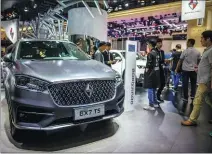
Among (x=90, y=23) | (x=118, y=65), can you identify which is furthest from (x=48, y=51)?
(x=90, y=23)

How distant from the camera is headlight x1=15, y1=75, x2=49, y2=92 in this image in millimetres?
2643

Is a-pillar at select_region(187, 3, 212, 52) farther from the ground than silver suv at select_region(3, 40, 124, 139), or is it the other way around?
a-pillar at select_region(187, 3, 212, 52)

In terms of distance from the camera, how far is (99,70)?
3.24 metres

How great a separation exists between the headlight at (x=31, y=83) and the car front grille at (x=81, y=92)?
0.27 ft

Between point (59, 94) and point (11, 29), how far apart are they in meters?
10.9

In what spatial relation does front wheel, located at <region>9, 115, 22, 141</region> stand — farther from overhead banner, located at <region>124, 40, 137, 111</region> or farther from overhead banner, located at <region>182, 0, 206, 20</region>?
overhead banner, located at <region>182, 0, 206, 20</region>

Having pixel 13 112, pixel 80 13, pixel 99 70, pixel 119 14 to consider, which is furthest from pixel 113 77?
pixel 119 14

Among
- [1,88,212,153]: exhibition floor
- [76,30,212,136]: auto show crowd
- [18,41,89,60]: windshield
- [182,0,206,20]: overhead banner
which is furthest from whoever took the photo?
[182,0,206,20]: overhead banner

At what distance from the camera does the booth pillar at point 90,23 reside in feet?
35.5

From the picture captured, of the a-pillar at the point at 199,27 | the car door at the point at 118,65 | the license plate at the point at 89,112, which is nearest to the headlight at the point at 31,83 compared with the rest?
the license plate at the point at 89,112

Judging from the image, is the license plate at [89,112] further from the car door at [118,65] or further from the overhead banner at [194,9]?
the overhead banner at [194,9]

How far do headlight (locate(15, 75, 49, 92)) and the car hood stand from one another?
6 centimetres

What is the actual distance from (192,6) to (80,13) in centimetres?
586

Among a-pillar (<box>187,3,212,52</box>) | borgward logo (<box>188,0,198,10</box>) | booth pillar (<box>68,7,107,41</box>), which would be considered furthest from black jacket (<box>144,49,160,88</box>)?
booth pillar (<box>68,7,107,41</box>)
